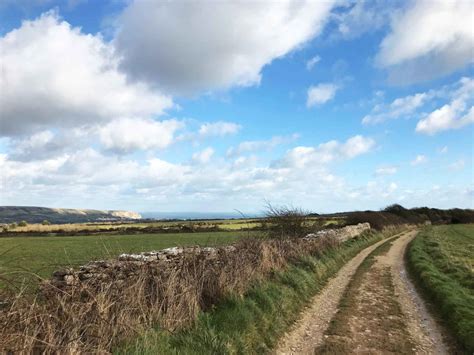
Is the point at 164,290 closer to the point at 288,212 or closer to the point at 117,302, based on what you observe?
the point at 117,302

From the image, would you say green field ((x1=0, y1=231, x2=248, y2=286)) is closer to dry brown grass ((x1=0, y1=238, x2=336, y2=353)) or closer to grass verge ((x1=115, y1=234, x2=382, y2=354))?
dry brown grass ((x1=0, y1=238, x2=336, y2=353))

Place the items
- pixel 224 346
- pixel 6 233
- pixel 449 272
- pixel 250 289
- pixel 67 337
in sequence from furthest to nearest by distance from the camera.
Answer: pixel 6 233
pixel 449 272
pixel 250 289
pixel 224 346
pixel 67 337

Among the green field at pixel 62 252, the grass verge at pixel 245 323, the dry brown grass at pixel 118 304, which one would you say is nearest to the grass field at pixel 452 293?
the grass verge at pixel 245 323

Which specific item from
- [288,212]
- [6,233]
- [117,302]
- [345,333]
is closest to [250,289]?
[345,333]

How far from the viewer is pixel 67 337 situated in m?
5.64

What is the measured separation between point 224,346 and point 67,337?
2713mm

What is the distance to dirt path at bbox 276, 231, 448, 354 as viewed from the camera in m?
8.15

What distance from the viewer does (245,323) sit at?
27.3ft

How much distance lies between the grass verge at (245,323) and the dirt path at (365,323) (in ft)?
1.29

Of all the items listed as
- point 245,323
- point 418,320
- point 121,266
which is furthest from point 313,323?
point 121,266

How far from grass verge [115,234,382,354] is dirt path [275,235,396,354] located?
0.72 ft

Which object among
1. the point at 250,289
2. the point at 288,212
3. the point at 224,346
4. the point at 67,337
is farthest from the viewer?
the point at 288,212

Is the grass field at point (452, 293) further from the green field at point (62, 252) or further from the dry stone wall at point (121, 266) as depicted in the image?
the green field at point (62, 252)

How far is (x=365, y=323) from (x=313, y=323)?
127 centimetres
